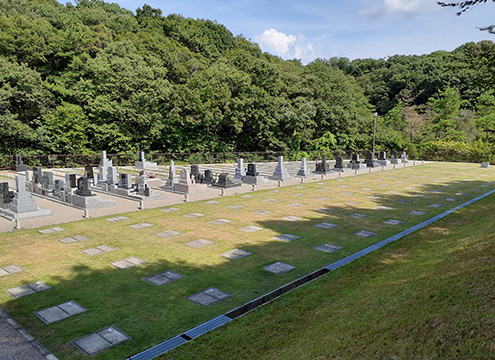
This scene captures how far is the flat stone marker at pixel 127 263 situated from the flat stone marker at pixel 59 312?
6.59 ft

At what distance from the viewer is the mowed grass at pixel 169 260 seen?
20.4 ft

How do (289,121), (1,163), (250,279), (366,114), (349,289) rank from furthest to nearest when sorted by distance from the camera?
(366,114) → (289,121) → (1,163) → (250,279) → (349,289)

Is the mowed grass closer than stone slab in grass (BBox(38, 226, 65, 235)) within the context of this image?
Yes

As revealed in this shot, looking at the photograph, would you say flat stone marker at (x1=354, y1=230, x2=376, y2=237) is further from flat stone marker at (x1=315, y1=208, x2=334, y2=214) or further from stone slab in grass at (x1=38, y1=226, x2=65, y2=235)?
stone slab in grass at (x1=38, y1=226, x2=65, y2=235)

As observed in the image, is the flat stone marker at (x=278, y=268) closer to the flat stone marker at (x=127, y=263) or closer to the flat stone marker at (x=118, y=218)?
the flat stone marker at (x=127, y=263)

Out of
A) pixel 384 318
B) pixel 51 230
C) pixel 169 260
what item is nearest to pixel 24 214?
pixel 51 230

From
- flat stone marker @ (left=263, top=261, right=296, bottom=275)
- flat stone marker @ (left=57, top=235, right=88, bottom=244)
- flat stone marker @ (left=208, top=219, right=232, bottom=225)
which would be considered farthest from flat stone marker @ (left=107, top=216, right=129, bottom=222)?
flat stone marker @ (left=263, top=261, right=296, bottom=275)

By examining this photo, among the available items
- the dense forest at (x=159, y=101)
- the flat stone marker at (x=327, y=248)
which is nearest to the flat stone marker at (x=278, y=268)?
the flat stone marker at (x=327, y=248)

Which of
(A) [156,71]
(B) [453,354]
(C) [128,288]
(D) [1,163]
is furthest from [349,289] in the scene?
(A) [156,71]

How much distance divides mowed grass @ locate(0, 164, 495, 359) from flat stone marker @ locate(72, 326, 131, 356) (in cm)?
13

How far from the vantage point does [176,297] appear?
7.23 metres

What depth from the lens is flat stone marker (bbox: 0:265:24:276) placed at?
837 centimetres

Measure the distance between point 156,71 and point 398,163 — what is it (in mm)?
30073

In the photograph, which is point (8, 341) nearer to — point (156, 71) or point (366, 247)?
point (366, 247)
